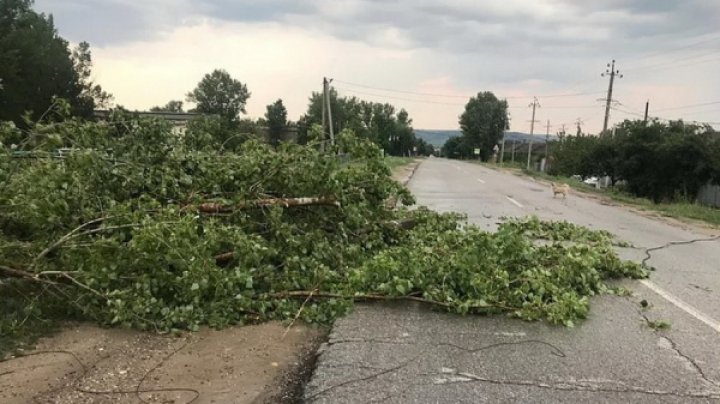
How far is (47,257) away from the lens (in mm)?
5461

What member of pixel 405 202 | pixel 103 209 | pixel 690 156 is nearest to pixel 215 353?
pixel 103 209

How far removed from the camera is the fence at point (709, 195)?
31531 mm

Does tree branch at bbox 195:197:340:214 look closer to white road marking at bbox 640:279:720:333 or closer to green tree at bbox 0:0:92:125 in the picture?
white road marking at bbox 640:279:720:333

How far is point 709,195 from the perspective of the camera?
Answer: 32156 mm

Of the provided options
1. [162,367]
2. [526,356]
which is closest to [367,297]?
[526,356]

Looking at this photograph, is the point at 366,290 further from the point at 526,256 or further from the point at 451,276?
the point at 526,256

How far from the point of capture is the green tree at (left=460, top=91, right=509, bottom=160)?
118m

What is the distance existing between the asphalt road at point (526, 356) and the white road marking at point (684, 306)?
11 mm

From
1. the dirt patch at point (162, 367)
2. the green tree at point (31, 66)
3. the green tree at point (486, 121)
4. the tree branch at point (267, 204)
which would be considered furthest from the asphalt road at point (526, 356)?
the green tree at point (486, 121)

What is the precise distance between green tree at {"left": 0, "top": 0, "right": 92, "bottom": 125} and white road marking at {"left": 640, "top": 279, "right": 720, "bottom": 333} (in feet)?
151

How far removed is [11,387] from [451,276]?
367 centimetres

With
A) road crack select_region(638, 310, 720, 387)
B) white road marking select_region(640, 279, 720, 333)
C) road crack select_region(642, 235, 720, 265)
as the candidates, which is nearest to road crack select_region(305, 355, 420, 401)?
road crack select_region(638, 310, 720, 387)

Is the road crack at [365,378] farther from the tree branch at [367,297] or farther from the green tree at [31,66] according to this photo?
the green tree at [31,66]

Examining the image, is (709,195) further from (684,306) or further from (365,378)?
(365,378)
